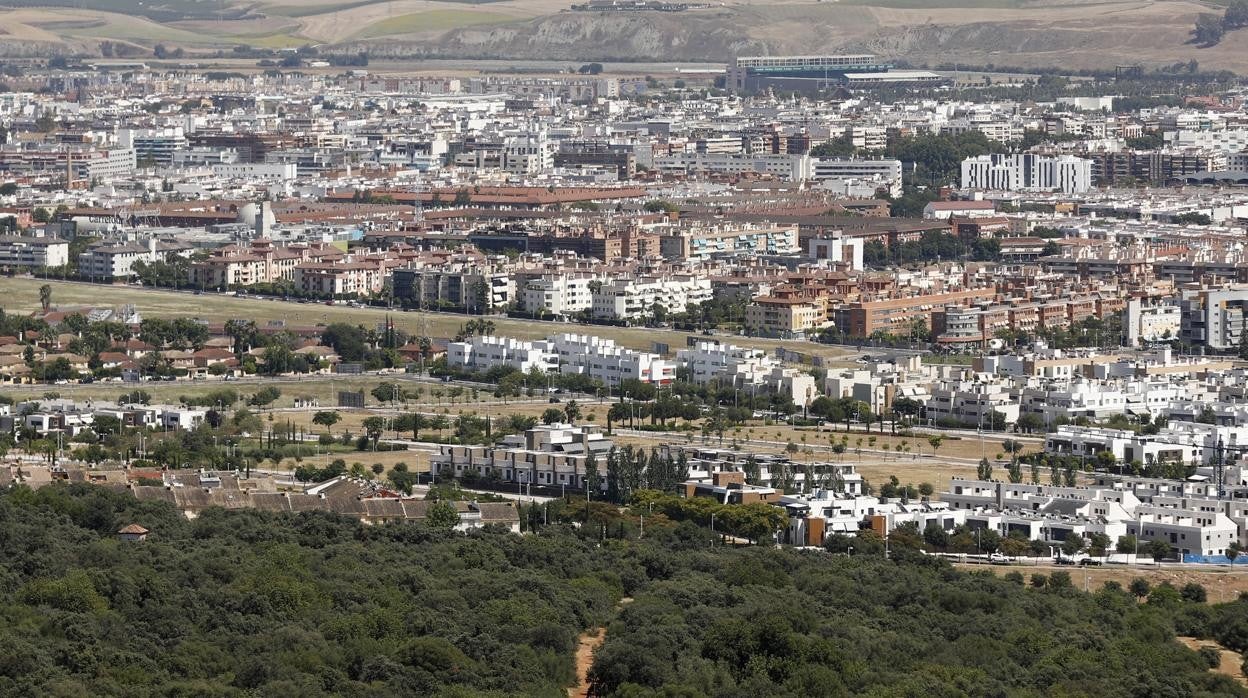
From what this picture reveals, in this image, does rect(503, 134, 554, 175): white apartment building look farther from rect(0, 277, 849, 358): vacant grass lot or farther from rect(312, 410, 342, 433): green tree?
rect(312, 410, 342, 433): green tree

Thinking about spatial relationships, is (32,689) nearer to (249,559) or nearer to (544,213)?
(249,559)

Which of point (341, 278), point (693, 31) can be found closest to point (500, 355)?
point (341, 278)

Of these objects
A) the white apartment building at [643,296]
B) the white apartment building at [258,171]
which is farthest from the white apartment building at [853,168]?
the white apartment building at [643,296]

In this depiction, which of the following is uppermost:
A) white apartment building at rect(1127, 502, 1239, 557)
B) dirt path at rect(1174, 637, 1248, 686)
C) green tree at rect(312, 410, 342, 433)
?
green tree at rect(312, 410, 342, 433)

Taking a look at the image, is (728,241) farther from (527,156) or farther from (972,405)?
(527,156)

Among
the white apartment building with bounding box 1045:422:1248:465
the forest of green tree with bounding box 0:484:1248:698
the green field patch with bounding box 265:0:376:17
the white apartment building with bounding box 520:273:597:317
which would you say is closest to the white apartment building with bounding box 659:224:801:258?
the white apartment building with bounding box 520:273:597:317

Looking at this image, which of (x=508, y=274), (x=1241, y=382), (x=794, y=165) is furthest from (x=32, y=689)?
(x=794, y=165)

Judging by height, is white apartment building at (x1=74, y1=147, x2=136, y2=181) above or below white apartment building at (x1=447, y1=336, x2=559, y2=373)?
above
